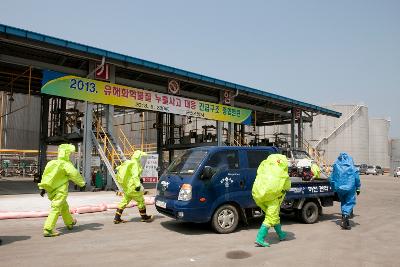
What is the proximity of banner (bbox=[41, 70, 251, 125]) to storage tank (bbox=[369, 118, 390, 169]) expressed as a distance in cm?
4632

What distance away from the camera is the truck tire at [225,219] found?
7.53m

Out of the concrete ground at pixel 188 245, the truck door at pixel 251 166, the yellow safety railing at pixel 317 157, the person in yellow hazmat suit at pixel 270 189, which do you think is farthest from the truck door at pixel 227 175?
the yellow safety railing at pixel 317 157

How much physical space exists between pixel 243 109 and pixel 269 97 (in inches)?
90.7

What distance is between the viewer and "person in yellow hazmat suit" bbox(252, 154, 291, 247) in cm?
655

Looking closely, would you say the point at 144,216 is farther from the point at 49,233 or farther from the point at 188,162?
the point at 49,233

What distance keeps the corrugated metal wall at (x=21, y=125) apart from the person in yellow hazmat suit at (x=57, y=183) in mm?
27768

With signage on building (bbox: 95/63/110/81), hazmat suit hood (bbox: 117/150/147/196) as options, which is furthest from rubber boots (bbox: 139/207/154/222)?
signage on building (bbox: 95/63/110/81)

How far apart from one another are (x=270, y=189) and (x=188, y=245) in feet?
6.08

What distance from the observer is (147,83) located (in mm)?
18766

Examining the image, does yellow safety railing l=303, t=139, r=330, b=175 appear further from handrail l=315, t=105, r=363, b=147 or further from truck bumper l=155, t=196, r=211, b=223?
handrail l=315, t=105, r=363, b=147

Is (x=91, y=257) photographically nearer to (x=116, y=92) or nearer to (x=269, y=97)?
(x=116, y=92)

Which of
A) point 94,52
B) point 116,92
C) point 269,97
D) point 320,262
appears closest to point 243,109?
point 269,97

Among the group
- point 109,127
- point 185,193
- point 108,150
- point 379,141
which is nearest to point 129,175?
point 185,193

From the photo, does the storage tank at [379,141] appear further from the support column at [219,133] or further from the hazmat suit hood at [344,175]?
the hazmat suit hood at [344,175]
